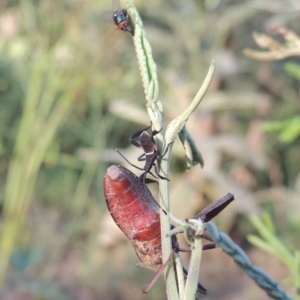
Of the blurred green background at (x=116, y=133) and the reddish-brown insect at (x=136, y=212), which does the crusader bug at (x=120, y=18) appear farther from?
the blurred green background at (x=116, y=133)

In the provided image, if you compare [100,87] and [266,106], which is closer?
[266,106]

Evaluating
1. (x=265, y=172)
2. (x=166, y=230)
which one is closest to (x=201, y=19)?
(x=265, y=172)

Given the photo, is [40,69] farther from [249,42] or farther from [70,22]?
[249,42]

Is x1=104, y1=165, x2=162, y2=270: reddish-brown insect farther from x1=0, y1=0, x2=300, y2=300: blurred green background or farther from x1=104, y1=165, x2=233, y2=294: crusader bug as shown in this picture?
x1=0, y1=0, x2=300, y2=300: blurred green background

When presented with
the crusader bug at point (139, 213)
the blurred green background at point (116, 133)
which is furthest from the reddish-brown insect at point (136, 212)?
the blurred green background at point (116, 133)

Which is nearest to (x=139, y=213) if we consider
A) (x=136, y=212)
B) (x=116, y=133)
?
(x=136, y=212)

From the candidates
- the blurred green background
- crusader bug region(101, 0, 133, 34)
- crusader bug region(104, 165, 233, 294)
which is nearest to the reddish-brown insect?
crusader bug region(104, 165, 233, 294)
